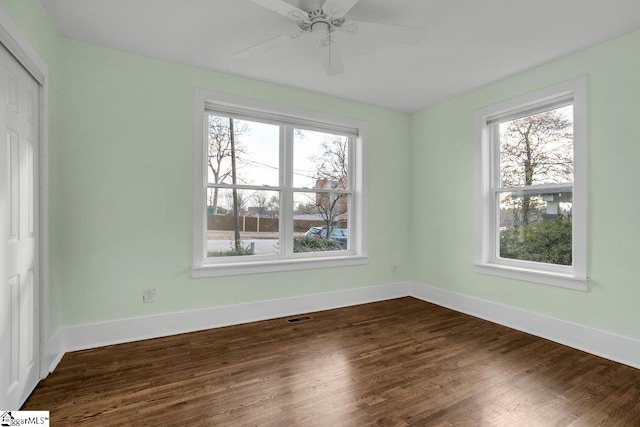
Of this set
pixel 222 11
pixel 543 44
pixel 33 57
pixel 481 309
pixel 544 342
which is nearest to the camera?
pixel 33 57

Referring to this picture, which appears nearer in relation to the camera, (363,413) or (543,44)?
(363,413)

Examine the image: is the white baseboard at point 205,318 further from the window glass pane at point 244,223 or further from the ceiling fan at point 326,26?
the ceiling fan at point 326,26

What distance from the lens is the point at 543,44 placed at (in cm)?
269

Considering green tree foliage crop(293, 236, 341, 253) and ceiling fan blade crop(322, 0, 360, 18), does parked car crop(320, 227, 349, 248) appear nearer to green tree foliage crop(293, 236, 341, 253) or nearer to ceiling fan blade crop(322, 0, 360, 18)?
green tree foliage crop(293, 236, 341, 253)

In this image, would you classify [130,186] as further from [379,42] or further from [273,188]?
[379,42]

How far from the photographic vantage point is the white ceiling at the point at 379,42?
7.29 feet

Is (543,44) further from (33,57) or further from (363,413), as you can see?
(33,57)

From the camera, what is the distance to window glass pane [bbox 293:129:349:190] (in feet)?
12.7

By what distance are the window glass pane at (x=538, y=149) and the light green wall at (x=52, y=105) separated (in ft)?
13.6

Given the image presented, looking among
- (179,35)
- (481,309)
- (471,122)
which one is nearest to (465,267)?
(481,309)

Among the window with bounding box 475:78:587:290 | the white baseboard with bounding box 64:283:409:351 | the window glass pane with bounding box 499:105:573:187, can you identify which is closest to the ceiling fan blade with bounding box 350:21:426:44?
the window with bounding box 475:78:587:290

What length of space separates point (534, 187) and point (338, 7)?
2624mm

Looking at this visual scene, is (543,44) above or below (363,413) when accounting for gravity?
above

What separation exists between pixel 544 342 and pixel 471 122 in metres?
2.39
